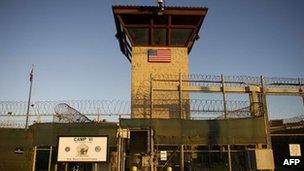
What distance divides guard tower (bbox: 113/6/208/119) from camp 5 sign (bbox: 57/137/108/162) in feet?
34.1

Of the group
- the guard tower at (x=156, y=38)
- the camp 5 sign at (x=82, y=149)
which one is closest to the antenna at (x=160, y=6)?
the guard tower at (x=156, y=38)

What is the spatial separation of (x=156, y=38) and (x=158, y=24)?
3.72 feet

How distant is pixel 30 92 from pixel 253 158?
2031cm

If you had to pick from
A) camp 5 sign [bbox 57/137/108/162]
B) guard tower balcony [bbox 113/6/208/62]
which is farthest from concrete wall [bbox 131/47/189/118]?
camp 5 sign [bbox 57/137/108/162]

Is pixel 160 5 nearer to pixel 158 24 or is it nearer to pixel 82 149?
pixel 158 24

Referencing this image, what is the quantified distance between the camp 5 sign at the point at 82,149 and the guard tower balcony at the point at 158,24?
43.3 ft

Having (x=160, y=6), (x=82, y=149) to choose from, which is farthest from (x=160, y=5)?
(x=82, y=149)

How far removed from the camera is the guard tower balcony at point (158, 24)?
23.3 meters

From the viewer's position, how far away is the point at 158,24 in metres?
24.0

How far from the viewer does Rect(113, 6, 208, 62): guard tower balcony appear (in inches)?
917

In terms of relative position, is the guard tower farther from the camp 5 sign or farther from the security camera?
the camp 5 sign

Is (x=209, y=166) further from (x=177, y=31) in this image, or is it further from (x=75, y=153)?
(x=177, y=31)

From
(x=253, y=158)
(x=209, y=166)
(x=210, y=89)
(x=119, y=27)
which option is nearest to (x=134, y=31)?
(x=119, y=27)

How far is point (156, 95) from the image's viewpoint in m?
22.0
